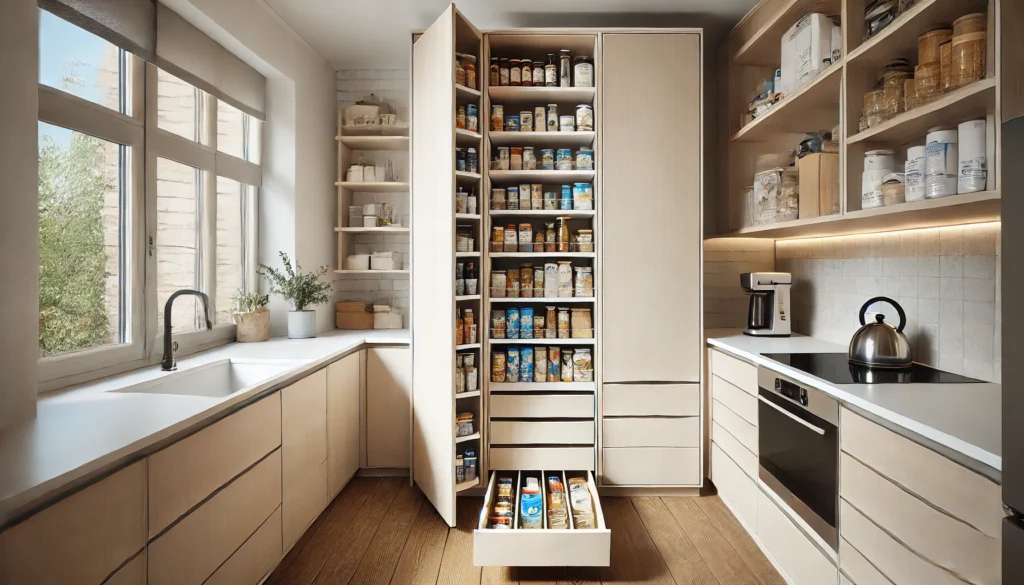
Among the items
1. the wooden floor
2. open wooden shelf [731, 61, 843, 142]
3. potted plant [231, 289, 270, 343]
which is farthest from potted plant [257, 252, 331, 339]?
open wooden shelf [731, 61, 843, 142]

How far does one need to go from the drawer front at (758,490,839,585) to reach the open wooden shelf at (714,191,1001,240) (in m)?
1.19

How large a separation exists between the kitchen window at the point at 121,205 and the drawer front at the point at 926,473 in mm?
2667

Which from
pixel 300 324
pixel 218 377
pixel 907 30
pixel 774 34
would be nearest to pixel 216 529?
pixel 218 377

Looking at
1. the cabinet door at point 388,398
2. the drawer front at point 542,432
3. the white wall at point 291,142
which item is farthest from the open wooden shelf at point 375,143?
the drawer front at point 542,432

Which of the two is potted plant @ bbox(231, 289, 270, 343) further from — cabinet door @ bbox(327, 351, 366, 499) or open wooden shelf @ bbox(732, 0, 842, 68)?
open wooden shelf @ bbox(732, 0, 842, 68)

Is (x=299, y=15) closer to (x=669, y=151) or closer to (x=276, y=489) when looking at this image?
(x=669, y=151)

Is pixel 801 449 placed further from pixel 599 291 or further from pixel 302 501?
pixel 302 501

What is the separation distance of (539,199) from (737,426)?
155 centimetres

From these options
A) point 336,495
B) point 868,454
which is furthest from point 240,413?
point 868,454

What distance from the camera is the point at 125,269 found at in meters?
2.18

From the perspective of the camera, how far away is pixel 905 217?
1850mm

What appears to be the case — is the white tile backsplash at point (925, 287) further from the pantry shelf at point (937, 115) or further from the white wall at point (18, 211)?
the white wall at point (18, 211)

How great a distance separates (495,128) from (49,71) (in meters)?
1.84

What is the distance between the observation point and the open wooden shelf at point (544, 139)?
284 cm
